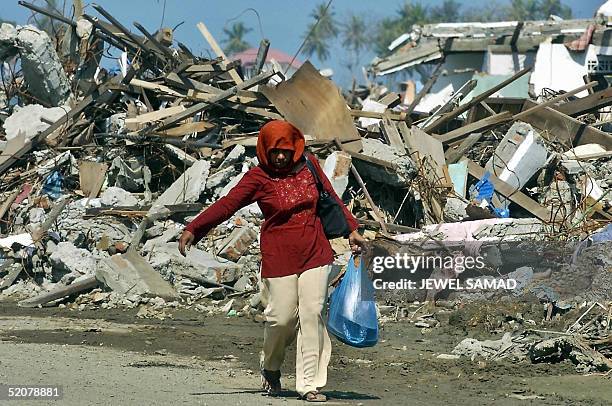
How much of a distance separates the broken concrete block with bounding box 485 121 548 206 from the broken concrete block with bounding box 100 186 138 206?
4550 mm

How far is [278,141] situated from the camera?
654 centimetres

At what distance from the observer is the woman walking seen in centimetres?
662

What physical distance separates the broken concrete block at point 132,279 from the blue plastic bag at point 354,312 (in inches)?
183

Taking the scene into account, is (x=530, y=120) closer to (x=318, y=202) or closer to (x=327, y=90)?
(x=327, y=90)

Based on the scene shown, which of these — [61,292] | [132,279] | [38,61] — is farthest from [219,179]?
[38,61]

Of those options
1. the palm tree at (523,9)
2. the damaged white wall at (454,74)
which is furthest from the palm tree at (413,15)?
the damaged white wall at (454,74)

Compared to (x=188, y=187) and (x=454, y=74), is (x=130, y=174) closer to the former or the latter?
(x=188, y=187)

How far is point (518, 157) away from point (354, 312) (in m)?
7.47

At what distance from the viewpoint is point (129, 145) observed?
1473 centimetres

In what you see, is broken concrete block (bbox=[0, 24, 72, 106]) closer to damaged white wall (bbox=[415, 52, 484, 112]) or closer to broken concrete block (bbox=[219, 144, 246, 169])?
broken concrete block (bbox=[219, 144, 246, 169])

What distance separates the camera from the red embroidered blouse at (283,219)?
6.63 metres

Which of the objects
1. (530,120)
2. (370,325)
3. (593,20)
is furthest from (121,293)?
(593,20)

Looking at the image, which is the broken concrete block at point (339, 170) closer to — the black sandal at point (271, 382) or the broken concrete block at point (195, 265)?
the broken concrete block at point (195, 265)

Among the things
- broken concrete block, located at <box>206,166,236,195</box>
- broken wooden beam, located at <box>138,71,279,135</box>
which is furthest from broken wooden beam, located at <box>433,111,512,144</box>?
broken concrete block, located at <box>206,166,236,195</box>
